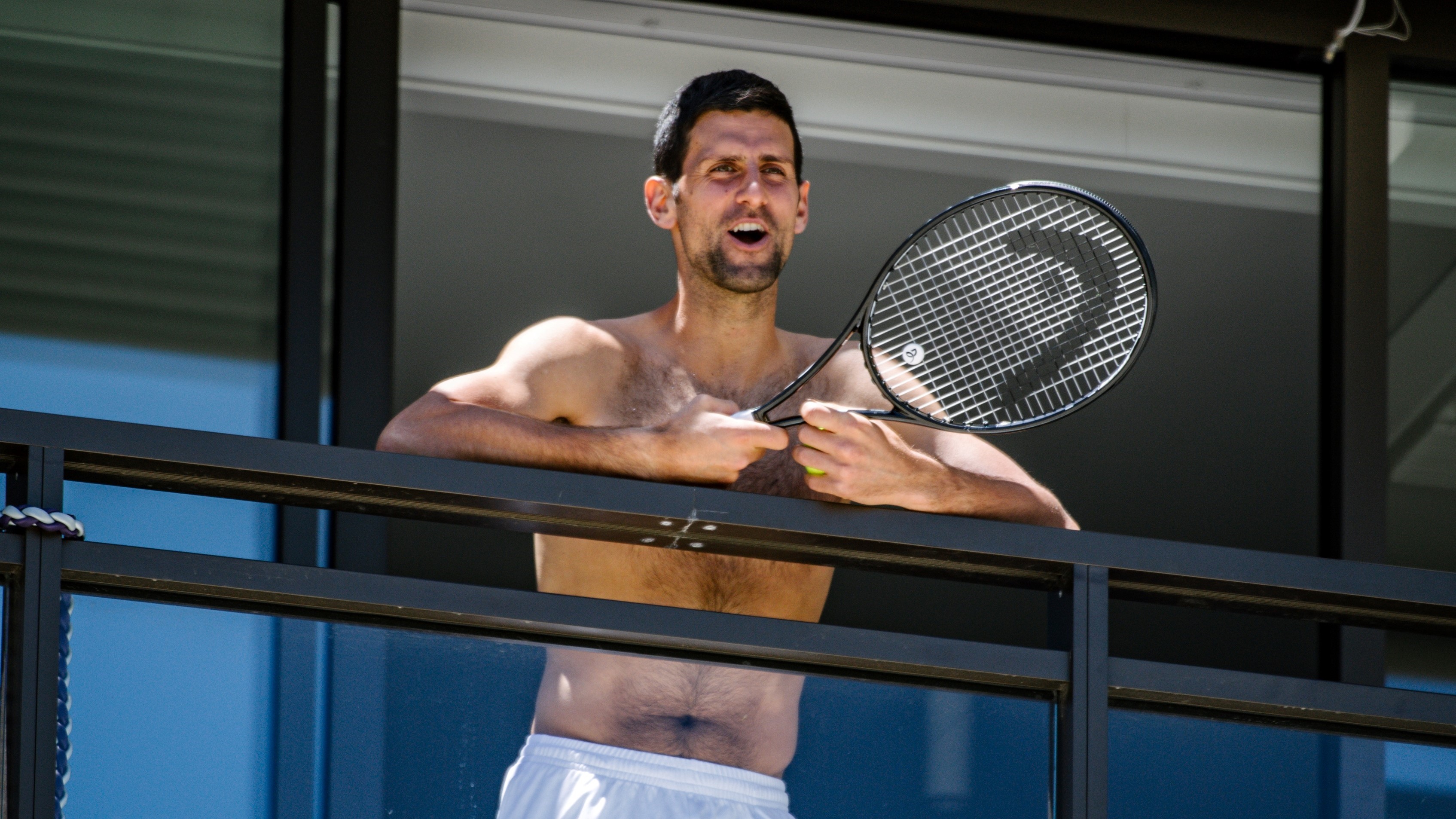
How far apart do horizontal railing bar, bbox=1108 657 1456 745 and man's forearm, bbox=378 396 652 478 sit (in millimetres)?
685

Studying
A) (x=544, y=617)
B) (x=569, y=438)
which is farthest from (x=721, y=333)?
(x=544, y=617)

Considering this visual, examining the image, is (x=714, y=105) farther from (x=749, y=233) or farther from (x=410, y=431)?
(x=410, y=431)

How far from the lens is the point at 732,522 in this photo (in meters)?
2.18

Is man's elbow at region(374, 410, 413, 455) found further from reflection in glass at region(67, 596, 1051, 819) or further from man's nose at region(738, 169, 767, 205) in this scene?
man's nose at region(738, 169, 767, 205)

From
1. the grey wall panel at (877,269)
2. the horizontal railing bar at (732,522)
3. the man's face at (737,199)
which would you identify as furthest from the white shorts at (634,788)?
the grey wall panel at (877,269)

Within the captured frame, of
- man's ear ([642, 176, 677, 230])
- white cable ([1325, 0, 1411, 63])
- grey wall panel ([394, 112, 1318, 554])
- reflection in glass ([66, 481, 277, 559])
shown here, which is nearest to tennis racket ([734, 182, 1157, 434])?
man's ear ([642, 176, 677, 230])

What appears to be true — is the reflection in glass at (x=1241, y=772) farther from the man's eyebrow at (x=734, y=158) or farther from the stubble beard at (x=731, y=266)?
the man's eyebrow at (x=734, y=158)

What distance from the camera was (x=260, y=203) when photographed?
3463 mm

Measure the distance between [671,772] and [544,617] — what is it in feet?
1.12

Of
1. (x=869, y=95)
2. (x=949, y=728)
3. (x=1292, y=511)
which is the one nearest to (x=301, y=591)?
(x=949, y=728)

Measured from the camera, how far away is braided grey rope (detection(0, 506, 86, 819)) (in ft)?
6.43

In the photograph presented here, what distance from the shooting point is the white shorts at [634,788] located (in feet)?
7.34

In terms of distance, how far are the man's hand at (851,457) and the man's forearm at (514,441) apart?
0.22 m

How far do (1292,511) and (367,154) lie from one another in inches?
109
